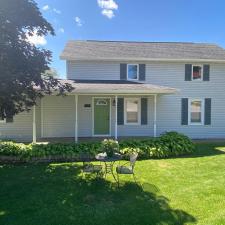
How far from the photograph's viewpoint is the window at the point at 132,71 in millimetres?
17620

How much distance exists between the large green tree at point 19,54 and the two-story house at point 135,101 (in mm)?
4838

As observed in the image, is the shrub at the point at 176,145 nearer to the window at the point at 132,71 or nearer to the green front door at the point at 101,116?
the green front door at the point at 101,116

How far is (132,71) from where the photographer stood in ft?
58.1

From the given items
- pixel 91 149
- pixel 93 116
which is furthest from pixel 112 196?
pixel 93 116

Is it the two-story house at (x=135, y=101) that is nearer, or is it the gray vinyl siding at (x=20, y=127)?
the gray vinyl siding at (x=20, y=127)

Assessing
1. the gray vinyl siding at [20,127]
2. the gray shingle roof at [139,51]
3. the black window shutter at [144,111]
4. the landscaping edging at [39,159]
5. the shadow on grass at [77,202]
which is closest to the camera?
the shadow on grass at [77,202]

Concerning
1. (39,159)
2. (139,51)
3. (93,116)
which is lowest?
(39,159)

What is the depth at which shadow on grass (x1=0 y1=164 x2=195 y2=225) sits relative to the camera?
6.00 metres

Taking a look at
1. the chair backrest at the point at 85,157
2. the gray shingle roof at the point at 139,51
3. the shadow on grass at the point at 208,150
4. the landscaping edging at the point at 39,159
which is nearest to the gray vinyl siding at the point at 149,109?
the gray shingle roof at the point at 139,51

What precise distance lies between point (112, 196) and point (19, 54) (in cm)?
628

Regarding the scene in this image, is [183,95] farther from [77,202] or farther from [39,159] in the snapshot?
[77,202]

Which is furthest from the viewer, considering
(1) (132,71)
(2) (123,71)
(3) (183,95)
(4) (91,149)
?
(3) (183,95)

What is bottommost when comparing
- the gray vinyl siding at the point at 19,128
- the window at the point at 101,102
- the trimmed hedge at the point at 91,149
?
the trimmed hedge at the point at 91,149

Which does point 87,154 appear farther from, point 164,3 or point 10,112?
point 164,3
